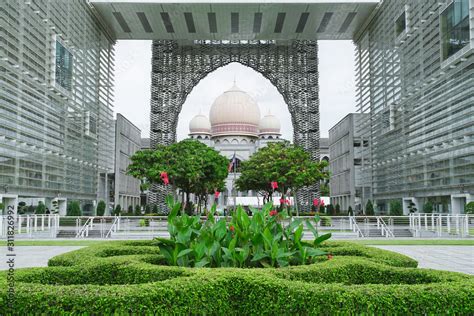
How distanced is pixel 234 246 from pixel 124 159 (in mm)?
56252

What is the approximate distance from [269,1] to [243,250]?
36.2m

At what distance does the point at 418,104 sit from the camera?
38.0 metres

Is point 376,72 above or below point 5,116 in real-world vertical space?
above

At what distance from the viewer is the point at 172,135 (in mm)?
46594

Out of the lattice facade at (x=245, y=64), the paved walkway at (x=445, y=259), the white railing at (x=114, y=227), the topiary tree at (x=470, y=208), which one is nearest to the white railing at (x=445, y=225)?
the topiary tree at (x=470, y=208)

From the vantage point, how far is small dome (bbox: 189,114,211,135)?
76.6 metres

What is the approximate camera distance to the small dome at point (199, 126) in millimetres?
76562

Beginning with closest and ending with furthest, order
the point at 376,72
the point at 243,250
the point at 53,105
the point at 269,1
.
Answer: the point at 243,250, the point at 53,105, the point at 269,1, the point at 376,72

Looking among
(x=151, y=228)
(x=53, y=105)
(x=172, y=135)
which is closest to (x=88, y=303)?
(x=151, y=228)

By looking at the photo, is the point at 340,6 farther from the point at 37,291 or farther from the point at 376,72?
the point at 37,291

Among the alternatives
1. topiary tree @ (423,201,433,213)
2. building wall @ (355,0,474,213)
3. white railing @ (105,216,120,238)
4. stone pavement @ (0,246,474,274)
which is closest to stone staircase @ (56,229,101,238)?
white railing @ (105,216,120,238)

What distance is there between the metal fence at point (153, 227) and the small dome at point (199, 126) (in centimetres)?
5151

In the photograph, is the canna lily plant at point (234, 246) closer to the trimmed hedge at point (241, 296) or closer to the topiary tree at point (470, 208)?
the trimmed hedge at point (241, 296)

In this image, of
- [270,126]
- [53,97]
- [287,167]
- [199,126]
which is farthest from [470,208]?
[199,126]
